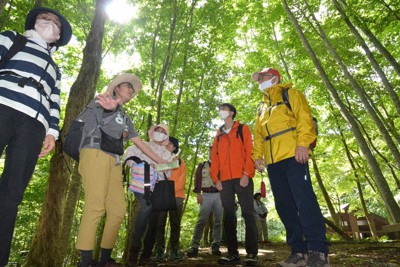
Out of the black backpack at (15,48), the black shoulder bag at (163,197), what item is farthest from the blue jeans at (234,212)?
the black backpack at (15,48)

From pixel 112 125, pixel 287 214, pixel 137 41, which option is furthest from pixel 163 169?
pixel 137 41

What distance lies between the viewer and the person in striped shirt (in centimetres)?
245

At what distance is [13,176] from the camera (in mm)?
2498

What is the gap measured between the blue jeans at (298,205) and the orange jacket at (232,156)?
2.33 feet

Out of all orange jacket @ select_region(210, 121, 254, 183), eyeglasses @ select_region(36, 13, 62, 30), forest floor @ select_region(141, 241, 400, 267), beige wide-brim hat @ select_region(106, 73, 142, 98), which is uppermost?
eyeglasses @ select_region(36, 13, 62, 30)

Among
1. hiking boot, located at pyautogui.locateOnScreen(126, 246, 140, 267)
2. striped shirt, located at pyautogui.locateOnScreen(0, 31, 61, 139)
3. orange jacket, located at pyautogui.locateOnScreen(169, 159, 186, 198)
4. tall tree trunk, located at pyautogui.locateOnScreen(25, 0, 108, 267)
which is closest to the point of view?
striped shirt, located at pyautogui.locateOnScreen(0, 31, 61, 139)

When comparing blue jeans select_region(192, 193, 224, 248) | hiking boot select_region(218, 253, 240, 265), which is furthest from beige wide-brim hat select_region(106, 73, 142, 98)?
blue jeans select_region(192, 193, 224, 248)

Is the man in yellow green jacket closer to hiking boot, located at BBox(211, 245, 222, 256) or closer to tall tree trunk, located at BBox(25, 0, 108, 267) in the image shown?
tall tree trunk, located at BBox(25, 0, 108, 267)

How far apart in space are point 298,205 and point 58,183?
3378mm

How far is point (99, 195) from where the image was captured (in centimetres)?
324

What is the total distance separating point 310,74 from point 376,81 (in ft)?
12.6

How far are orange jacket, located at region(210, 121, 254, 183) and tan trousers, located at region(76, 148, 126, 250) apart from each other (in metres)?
1.88

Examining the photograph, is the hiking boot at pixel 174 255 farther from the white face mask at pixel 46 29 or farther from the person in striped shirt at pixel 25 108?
the white face mask at pixel 46 29

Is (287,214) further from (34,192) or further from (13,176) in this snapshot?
(34,192)
